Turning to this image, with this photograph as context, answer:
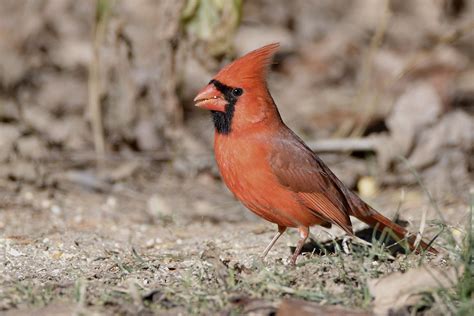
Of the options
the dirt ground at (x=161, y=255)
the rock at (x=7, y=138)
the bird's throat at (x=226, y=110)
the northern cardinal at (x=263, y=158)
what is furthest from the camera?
the rock at (x=7, y=138)

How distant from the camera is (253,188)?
162 inches

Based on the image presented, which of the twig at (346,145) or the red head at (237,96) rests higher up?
the red head at (237,96)

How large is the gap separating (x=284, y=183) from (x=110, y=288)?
1151 millimetres

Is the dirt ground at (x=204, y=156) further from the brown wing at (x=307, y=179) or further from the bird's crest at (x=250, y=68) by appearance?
the bird's crest at (x=250, y=68)

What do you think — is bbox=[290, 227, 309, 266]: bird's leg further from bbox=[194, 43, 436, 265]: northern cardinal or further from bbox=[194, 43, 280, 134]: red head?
bbox=[194, 43, 280, 134]: red head

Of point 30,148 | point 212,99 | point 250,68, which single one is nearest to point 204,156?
point 30,148

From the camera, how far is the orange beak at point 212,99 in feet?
13.9

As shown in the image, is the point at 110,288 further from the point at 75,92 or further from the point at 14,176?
the point at 75,92

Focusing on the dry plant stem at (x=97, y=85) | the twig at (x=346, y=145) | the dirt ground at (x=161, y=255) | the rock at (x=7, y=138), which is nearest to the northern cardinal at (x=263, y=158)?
the dirt ground at (x=161, y=255)

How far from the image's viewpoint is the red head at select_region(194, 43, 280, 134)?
4.23 meters

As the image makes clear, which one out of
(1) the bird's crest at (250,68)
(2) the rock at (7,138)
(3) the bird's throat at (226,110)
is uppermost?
(1) the bird's crest at (250,68)

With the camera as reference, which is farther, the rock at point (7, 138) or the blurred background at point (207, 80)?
the blurred background at point (207, 80)

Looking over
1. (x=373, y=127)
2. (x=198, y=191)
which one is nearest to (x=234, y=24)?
(x=198, y=191)

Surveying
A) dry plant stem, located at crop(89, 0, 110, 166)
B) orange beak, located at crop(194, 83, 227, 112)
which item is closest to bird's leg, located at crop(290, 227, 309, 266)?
orange beak, located at crop(194, 83, 227, 112)
